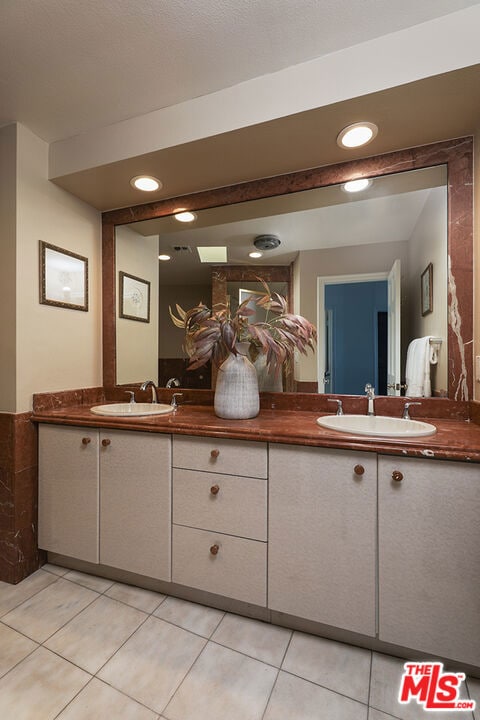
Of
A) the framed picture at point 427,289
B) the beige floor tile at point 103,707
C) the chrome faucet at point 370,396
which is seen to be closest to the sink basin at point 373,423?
the chrome faucet at point 370,396

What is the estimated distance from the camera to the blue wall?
1.74 meters

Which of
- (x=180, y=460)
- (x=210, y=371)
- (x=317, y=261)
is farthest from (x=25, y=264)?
(x=317, y=261)

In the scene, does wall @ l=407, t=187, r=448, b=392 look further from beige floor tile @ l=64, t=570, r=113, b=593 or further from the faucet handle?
beige floor tile @ l=64, t=570, r=113, b=593

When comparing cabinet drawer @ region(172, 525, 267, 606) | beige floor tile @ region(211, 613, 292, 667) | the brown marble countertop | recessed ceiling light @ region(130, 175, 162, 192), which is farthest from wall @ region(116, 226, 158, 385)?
beige floor tile @ region(211, 613, 292, 667)

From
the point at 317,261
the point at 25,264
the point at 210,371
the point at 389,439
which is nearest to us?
the point at 389,439

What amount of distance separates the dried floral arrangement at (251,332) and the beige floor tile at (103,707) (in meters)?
1.23

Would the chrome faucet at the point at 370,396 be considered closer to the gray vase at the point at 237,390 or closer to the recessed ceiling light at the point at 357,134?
the gray vase at the point at 237,390

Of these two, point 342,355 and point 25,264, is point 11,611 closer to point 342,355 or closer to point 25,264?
point 25,264

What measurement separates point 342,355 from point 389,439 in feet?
2.23

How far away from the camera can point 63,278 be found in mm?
1955

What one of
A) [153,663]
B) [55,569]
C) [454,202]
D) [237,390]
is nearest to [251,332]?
[237,390]

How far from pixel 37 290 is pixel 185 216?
3.15 feet

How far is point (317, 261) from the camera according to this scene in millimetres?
1857

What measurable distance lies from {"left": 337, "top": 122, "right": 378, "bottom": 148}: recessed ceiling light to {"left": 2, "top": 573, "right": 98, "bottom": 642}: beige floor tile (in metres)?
2.47
